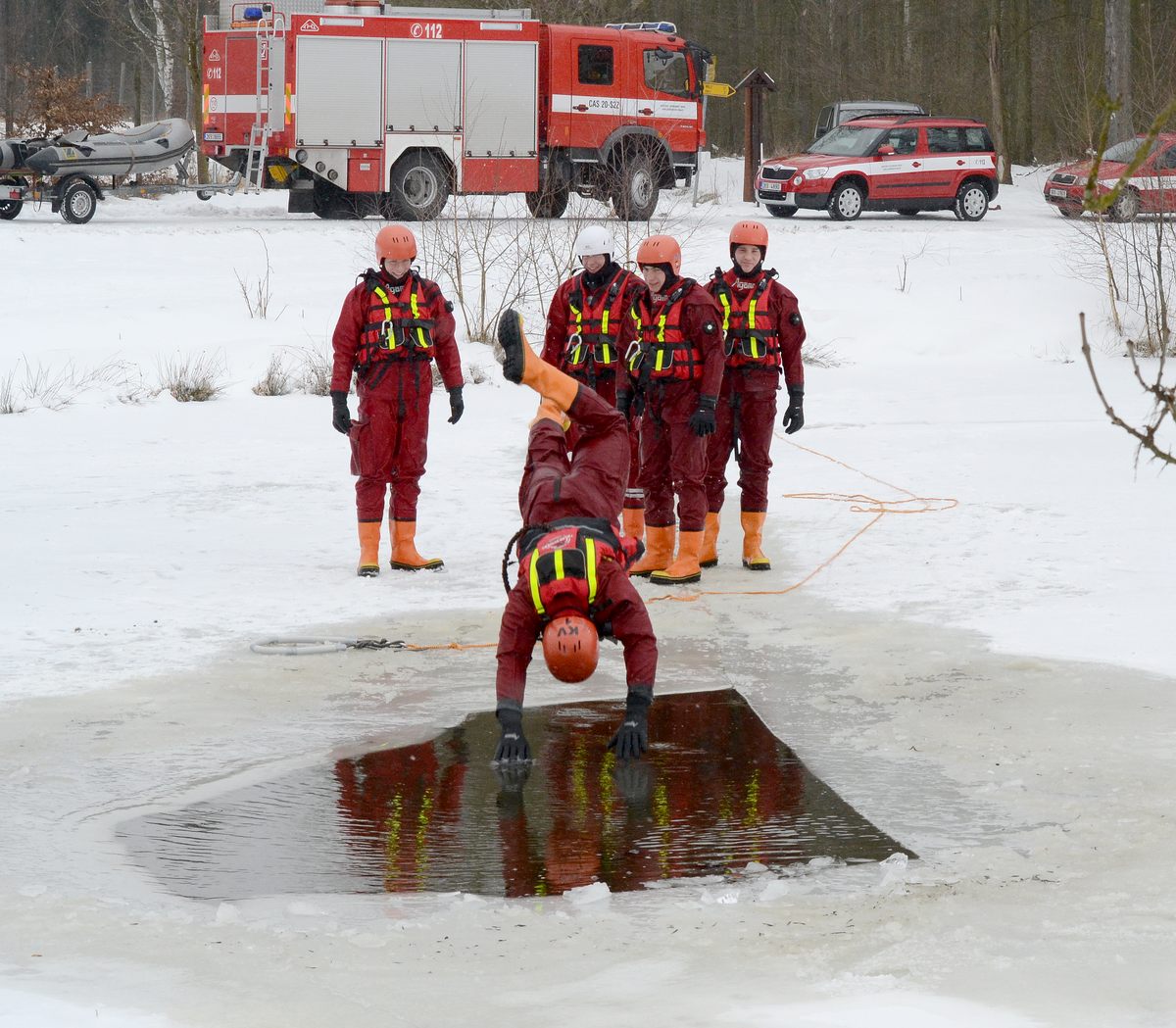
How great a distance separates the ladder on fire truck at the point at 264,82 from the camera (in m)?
22.2

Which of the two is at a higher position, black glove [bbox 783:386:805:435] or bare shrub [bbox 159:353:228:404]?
bare shrub [bbox 159:353:228:404]

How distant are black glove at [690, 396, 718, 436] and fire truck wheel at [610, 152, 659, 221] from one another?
12.0 meters

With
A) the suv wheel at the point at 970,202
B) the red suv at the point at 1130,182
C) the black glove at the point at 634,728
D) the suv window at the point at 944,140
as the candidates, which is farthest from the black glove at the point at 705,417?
the suv wheel at the point at 970,202

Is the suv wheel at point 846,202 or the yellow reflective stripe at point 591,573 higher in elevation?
the suv wheel at point 846,202

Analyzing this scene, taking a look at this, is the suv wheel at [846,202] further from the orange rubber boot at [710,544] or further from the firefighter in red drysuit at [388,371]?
the firefighter in red drysuit at [388,371]

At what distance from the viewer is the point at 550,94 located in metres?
23.4

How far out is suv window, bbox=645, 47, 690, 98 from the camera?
77.9 ft

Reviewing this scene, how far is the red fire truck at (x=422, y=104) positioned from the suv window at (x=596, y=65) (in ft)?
0.07

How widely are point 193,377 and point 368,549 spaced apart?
603 cm

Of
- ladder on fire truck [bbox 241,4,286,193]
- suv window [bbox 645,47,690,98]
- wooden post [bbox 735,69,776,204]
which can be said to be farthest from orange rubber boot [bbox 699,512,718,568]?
wooden post [bbox 735,69,776,204]

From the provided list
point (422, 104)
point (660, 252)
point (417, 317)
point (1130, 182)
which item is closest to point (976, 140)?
point (422, 104)

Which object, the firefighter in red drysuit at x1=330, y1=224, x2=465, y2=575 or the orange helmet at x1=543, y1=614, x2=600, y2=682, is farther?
the firefighter in red drysuit at x1=330, y1=224, x2=465, y2=575

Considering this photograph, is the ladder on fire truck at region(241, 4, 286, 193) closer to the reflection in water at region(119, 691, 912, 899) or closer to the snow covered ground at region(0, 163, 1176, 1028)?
the snow covered ground at region(0, 163, 1176, 1028)

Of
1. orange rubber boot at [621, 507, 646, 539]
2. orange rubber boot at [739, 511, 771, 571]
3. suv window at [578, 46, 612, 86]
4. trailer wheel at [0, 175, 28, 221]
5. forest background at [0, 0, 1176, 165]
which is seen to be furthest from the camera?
forest background at [0, 0, 1176, 165]
